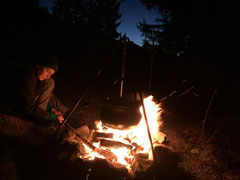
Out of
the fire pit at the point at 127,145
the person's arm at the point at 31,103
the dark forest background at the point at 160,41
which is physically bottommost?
the fire pit at the point at 127,145

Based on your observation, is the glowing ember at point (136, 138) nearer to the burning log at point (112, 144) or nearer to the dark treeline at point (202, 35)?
the burning log at point (112, 144)

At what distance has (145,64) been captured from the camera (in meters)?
11.8

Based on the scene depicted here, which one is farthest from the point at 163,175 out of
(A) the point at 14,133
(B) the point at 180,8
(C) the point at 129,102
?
(B) the point at 180,8

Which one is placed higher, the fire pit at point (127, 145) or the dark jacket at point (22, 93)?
the dark jacket at point (22, 93)

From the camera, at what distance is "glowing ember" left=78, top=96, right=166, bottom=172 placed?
2.86m

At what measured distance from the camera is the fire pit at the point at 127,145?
2546mm

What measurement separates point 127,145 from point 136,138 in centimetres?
44

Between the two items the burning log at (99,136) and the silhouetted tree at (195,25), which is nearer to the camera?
the burning log at (99,136)

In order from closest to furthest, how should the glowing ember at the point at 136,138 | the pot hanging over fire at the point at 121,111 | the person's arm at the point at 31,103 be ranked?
the pot hanging over fire at the point at 121,111
the glowing ember at the point at 136,138
the person's arm at the point at 31,103

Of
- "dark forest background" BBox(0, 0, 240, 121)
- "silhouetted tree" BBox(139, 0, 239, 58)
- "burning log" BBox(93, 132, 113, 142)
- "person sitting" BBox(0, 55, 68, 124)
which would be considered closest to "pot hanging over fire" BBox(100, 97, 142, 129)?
"burning log" BBox(93, 132, 113, 142)

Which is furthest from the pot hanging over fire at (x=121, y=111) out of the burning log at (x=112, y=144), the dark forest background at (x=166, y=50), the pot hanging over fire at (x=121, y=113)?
the dark forest background at (x=166, y=50)

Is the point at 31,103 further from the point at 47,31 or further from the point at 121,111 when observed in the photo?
the point at 47,31

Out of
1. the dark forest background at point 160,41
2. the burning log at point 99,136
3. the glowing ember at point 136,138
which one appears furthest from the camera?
the dark forest background at point 160,41

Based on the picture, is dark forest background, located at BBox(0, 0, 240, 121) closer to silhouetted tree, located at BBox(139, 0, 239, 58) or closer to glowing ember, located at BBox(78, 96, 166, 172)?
silhouetted tree, located at BBox(139, 0, 239, 58)
